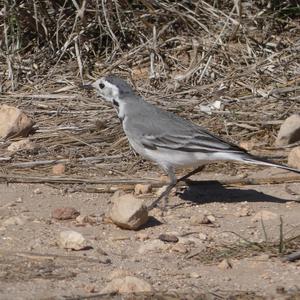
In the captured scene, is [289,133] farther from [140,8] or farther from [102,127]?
[140,8]

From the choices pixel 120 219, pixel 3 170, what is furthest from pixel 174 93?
pixel 120 219

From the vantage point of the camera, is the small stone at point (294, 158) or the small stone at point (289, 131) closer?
the small stone at point (294, 158)

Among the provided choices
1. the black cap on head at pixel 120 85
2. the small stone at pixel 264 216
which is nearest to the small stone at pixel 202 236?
the small stone at pixel 264 216

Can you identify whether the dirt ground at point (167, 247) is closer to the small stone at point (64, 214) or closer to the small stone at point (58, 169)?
the small stone at point (64, 214)

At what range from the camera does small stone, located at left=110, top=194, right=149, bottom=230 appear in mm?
6379

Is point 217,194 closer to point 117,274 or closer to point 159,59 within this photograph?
point 117,274

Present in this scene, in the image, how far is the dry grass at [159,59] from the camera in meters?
8.95

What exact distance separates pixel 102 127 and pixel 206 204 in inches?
68.4

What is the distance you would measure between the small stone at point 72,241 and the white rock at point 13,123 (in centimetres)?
251

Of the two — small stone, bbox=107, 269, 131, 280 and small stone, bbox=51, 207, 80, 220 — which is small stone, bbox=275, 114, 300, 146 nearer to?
small stone, bbox=51, 207, 80, 220

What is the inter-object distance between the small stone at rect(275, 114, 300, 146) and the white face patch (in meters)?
1.46

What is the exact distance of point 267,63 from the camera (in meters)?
9.73

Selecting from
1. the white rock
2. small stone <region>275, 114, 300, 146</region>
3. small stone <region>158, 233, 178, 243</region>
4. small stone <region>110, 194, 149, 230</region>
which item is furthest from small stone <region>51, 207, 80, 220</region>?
small stone <region>275, 114, 300, 146</region>

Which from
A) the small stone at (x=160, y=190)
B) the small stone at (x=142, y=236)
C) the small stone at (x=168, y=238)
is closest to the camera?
the small stone at (x=168, y=238)
